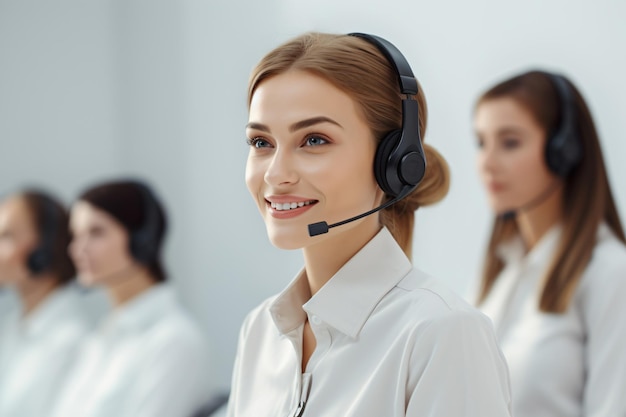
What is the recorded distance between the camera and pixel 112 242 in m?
2.60

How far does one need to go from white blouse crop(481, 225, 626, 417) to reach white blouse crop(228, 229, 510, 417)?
83 cm

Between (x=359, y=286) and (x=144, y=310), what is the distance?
1556 mm

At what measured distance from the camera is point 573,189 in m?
2.00

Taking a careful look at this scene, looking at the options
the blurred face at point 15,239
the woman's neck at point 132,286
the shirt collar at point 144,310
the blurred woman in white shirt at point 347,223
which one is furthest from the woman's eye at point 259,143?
the blurred face at point 15,239

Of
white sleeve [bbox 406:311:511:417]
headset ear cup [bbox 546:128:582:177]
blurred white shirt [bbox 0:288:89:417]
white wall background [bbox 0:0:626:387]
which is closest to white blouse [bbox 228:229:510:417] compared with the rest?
white sleeve [bbox 406:311:511:417]

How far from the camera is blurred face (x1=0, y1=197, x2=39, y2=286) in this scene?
3061 millimetres

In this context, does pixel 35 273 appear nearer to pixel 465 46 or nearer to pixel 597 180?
pixel 465 46

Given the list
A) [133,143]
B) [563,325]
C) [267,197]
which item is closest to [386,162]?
[267,197]

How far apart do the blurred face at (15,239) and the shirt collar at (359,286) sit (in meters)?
2.18

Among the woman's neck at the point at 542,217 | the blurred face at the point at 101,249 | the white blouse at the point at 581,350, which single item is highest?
the woman's neck at the point at 542,217

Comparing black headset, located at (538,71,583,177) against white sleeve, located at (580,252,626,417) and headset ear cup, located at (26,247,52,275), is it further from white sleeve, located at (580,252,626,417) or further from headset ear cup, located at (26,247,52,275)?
headset ear cup, located at (26,247,52,275)

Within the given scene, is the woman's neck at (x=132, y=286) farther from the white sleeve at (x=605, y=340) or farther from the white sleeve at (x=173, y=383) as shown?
the white sleeve at (x=605, y=340)

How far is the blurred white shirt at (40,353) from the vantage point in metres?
2.92

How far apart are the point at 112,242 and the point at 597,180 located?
152 cm
